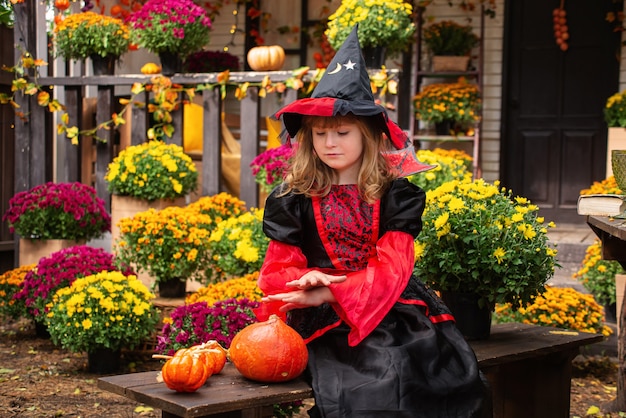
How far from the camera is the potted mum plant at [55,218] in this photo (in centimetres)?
635

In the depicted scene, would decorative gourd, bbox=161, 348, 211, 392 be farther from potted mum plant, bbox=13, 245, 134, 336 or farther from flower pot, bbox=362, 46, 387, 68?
flower pot, bbox=362, 46, 387, 68

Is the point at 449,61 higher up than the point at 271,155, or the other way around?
the point at 449,61

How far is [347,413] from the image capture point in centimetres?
269

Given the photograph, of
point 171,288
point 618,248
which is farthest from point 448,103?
point 618,248

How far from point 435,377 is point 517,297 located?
2.87 ft

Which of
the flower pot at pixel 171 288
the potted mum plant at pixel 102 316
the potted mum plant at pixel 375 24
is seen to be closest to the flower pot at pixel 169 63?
the potted mum plant at pixel 375 24

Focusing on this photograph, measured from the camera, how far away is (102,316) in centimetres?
488

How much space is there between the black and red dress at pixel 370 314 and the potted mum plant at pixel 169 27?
4.15m

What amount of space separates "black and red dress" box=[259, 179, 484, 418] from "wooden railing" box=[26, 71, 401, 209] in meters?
3.23

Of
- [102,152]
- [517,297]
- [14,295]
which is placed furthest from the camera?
[102,152]

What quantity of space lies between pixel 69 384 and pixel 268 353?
251cm

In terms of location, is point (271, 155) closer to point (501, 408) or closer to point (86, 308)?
point (86, 308)

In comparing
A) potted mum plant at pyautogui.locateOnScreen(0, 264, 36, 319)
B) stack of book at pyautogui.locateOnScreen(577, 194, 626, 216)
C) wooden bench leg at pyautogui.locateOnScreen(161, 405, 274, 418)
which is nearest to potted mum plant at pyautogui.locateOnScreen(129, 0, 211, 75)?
potted mum plant at pyautogui.locateOnScreen(0, 264, 36, 319)

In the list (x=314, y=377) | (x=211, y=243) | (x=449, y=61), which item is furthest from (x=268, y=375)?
(x=449, y=61)
